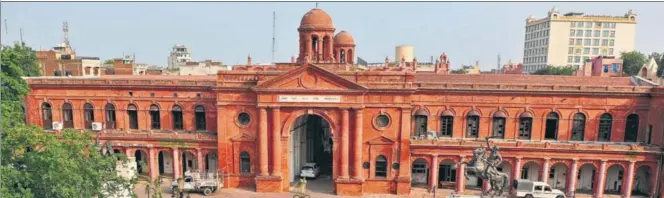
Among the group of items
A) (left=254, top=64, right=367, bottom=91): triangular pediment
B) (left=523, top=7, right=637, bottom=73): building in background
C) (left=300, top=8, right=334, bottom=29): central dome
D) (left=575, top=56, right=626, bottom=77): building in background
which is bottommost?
(left=254, top=64, right=367, bottom=91): triangular pediment

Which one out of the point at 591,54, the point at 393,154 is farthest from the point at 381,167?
the point at 591,54

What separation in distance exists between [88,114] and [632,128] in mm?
41689

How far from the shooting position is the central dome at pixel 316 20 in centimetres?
3222

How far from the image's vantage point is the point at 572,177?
29.7 meters

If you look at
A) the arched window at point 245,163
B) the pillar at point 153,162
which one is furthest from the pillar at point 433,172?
the pillar at point 153,162

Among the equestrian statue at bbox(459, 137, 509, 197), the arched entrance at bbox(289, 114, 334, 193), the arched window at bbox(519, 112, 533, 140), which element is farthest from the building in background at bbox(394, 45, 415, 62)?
the equestrian statue at bbox(459, 137, 509, 197)

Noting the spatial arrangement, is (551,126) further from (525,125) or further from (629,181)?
(629,181)

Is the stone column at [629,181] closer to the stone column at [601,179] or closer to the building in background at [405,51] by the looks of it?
the stone column at [601,179]

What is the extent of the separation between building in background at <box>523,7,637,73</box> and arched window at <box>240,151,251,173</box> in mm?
92016

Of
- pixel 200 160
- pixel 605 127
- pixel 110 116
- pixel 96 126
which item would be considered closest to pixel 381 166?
pixel 200 160

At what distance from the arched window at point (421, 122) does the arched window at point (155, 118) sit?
20397 mm

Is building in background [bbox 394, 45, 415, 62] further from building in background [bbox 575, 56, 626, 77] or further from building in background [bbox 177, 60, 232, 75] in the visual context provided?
building in background [bbox 575, 56, 626, 77]

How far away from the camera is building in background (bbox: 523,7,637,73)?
96688 millimetres

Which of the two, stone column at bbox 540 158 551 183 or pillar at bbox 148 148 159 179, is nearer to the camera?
stone column at bbox 540 158 551 183
